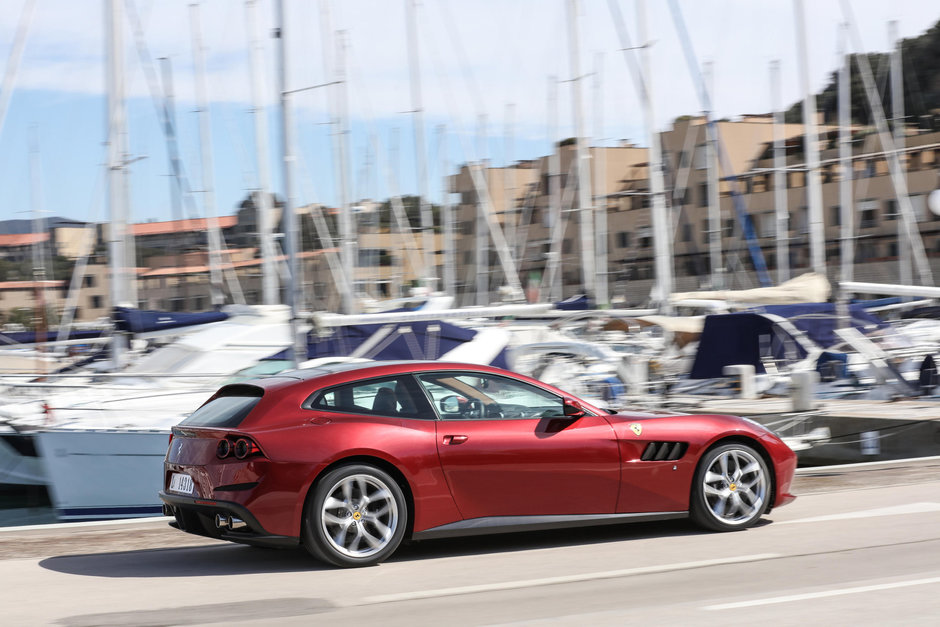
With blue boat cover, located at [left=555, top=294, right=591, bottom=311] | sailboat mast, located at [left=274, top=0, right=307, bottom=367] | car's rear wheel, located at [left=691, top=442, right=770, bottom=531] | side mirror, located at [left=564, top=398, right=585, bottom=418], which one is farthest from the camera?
blue boat cover, located at [left=555, top=294, right=591, bottom=311]

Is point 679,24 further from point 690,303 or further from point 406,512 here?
point 406,512

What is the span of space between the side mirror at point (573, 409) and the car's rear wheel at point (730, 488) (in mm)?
995

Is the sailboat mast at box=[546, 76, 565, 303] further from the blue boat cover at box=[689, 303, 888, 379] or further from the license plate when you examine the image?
the license plate

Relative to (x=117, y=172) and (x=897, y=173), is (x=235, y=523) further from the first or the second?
(x=897, y=173)

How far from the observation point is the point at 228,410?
7.13m

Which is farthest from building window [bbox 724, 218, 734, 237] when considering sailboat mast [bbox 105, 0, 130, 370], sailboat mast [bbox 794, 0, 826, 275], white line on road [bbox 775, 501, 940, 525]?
white line on road [bbox 775, 501, 940, 525]

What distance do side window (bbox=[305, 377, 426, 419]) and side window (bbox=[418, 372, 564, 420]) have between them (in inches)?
5.2

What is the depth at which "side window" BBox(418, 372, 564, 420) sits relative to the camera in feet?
24.1

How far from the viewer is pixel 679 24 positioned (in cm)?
2452

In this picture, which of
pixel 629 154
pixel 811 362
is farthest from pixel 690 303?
pixel 629 154

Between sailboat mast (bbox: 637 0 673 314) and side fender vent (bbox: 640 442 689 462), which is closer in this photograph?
side fender vent (bbox: 640 442 689 462)

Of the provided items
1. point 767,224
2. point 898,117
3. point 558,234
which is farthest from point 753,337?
point 767,224

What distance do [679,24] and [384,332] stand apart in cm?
1156

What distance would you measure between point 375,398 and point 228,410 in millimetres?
948
